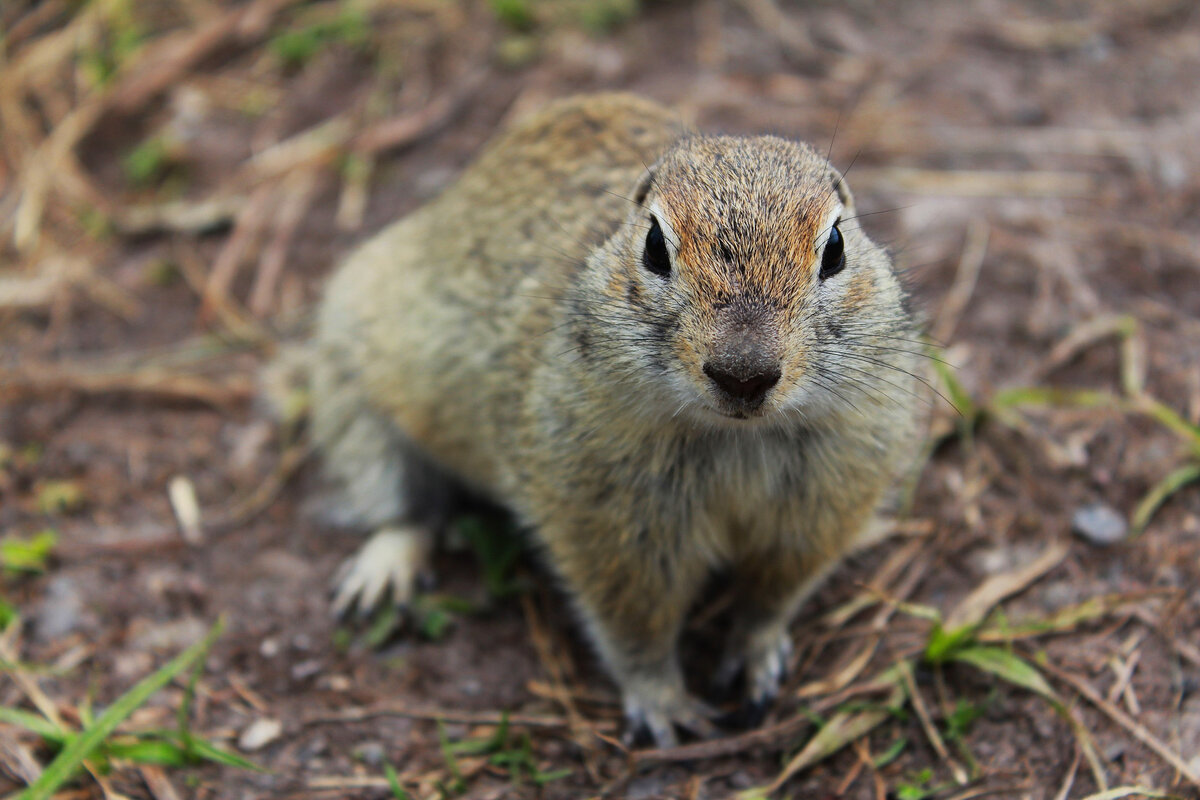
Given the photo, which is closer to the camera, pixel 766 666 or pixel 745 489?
pixel 745 489

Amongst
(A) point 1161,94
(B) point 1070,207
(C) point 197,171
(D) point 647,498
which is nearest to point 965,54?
(A) point 1161,94

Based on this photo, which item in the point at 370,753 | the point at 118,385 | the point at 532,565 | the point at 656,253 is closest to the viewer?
the point at 656,253

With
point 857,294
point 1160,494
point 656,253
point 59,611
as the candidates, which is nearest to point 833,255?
point 857,294

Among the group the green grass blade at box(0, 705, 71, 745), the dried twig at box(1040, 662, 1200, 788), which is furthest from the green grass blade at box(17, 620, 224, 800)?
the dried twig at box(1040, 662, 1200, 788)

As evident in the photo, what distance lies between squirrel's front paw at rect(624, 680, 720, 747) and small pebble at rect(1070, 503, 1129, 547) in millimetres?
1665

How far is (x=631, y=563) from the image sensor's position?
11.2ft

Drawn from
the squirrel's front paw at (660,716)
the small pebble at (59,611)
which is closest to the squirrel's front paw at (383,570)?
the small pebble at (59,611)

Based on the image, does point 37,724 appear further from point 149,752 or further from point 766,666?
point 766,666

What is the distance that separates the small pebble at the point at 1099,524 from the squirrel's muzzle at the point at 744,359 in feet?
6.93

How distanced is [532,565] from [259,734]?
1.31 meters

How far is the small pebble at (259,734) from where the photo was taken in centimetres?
362

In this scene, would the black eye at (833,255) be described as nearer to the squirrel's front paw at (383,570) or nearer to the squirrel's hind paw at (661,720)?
the squirrel's hind paw at (661,720)

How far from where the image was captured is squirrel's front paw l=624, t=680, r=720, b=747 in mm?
3693

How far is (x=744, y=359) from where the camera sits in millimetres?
2475
